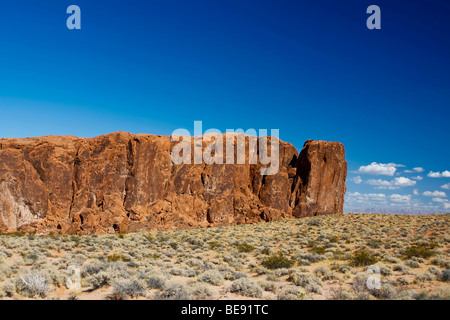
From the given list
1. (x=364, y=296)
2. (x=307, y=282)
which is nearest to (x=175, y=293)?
(x=307, y=282)

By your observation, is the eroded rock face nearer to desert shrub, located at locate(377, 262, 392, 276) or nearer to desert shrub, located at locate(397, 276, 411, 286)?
desert shrub, located at locate(377, 262, 392, 276)

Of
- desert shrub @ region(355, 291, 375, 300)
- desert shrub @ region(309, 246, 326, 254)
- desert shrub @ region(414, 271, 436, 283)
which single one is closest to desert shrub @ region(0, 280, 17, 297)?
desert shrub @ region(355, 291, 375, 300)

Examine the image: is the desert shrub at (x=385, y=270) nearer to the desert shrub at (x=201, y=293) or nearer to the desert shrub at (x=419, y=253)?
the desert shrub at (x=419, y=253)

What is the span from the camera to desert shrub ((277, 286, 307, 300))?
33.6 feet

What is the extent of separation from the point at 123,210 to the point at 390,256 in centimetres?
3072

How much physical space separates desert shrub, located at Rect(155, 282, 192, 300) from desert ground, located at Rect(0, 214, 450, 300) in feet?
0.12

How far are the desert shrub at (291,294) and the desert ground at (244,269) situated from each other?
0.04 metres

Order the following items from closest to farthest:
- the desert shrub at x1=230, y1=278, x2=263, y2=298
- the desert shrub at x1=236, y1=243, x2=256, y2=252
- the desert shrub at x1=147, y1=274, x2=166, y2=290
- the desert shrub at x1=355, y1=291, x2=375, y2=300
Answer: the desert shrub at x1=355, y1=291, x2=375, y2=300, the desert shrub at x1=230, y1=278, x2=263, y2=298, the desert shrub at x1=147, y1=274, x2=166, y2=290, the desert shrub at x1=236, y1=243, x2=256, y2=252

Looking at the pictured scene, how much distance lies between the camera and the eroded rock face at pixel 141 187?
33.2 meters

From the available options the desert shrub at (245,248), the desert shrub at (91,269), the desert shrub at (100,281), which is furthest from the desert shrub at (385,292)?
the desert shrub at (91,269)
